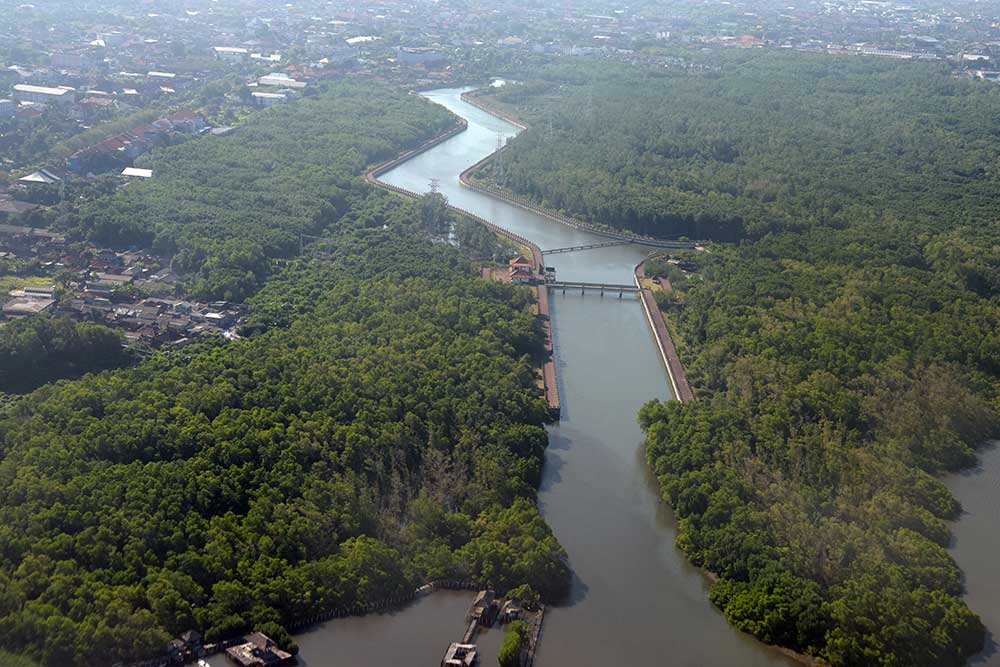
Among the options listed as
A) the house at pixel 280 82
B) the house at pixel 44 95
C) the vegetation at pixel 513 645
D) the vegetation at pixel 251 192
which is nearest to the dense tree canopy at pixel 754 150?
the vegetation at pixel 251 192

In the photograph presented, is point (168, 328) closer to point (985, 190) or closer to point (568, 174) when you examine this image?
point (568, 174)

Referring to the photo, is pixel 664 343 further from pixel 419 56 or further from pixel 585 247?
pixel 419 56

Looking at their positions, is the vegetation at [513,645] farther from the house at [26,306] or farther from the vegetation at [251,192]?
the house at [26,306]

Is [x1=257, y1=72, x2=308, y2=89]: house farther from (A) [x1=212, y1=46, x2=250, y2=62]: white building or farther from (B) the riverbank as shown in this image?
(B) the riverbank

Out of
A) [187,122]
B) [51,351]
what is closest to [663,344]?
[51,351]

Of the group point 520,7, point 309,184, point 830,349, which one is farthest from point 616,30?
point 830,349

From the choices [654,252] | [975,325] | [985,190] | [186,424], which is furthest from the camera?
[985,190]
